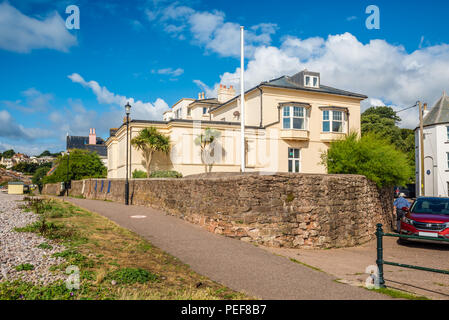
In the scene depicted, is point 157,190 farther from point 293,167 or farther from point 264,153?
point 293,167

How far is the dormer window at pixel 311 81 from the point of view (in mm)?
A: 34531

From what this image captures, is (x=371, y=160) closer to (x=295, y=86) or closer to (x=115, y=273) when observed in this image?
(x=115, y=273)

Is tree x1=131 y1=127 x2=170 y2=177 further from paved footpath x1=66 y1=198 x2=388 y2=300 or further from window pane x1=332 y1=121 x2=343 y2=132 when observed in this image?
window pane x1=332 y1=121 x2=343 y2=132

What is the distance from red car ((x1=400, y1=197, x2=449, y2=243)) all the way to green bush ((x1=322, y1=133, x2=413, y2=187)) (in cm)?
244

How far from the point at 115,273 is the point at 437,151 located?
45454mm

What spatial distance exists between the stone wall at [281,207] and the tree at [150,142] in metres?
13.6

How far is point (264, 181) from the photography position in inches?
413

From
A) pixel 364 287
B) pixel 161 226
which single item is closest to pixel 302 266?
pixel 364 287

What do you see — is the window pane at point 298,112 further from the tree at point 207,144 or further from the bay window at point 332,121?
the tree at point 207,144

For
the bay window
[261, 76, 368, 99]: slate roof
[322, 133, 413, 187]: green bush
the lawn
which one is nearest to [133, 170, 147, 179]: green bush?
[261, 76, 368, 99]: slate roof

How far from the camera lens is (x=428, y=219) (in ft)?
39.3

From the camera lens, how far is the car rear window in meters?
12.8

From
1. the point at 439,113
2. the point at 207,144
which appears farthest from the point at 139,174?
the point at 439,113
